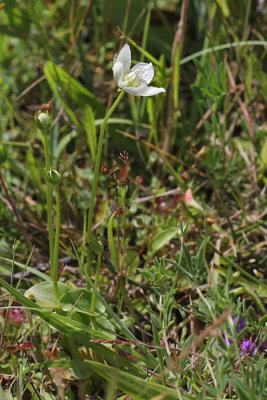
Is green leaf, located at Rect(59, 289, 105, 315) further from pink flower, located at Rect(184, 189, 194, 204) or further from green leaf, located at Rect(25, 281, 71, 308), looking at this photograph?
pink flower, located at Rect(184, 189, 194, 204)

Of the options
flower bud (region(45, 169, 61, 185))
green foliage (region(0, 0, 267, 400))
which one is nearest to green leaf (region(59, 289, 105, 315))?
green foliage (region(0, 0, 267, 400))

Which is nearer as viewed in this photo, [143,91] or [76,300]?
[143,91]

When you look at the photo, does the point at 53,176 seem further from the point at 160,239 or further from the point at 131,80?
the point at 160,239

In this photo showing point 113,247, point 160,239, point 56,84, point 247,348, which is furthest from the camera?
point 56,84

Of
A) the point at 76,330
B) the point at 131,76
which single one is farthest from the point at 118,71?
the point at 76,330

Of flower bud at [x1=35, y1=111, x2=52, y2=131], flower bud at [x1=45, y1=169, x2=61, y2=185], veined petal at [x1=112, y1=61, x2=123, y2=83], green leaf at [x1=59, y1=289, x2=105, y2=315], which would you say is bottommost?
green leaf at [x1=59, y1=289, x2=105, y2=315]

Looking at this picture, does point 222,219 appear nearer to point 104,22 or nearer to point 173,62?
point 173,62

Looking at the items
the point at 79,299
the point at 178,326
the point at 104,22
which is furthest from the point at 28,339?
the point at 104,22
